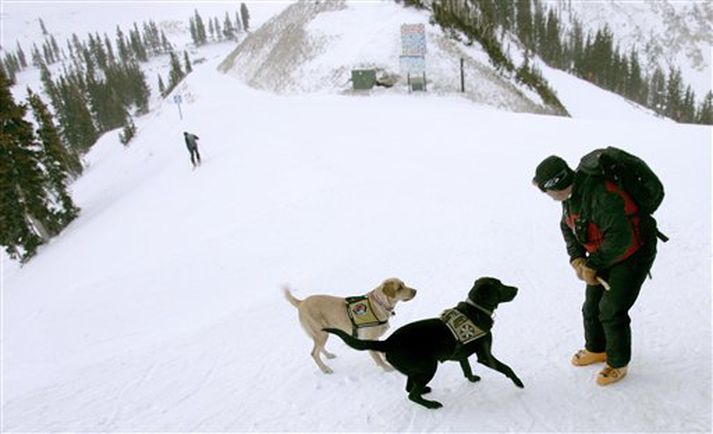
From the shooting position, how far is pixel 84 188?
110ft

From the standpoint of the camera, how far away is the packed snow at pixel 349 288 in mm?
4395

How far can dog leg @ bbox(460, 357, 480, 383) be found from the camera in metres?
4.27

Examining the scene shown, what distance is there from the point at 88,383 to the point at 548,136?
13019mm

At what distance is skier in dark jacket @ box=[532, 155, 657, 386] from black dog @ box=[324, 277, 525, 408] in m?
0.76

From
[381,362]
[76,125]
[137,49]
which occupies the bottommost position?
[76,125]

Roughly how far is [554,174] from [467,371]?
84.6 inches

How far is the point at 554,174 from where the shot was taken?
11.1 feet

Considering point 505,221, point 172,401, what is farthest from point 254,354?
point 505,221

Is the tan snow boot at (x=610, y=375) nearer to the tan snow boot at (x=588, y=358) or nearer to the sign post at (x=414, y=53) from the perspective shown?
the tan snow boot at (x=588, y=358)

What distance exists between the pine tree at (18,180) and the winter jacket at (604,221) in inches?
938

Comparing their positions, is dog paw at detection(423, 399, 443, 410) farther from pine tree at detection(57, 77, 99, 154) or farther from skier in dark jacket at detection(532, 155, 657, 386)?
pine tree at detection(57, 77, 99, 154)

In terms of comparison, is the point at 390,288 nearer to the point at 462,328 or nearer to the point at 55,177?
the point at 462,328

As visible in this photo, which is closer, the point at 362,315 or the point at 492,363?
the point at 492,363

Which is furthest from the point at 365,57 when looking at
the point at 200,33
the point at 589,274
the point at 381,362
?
the point at 200,33
